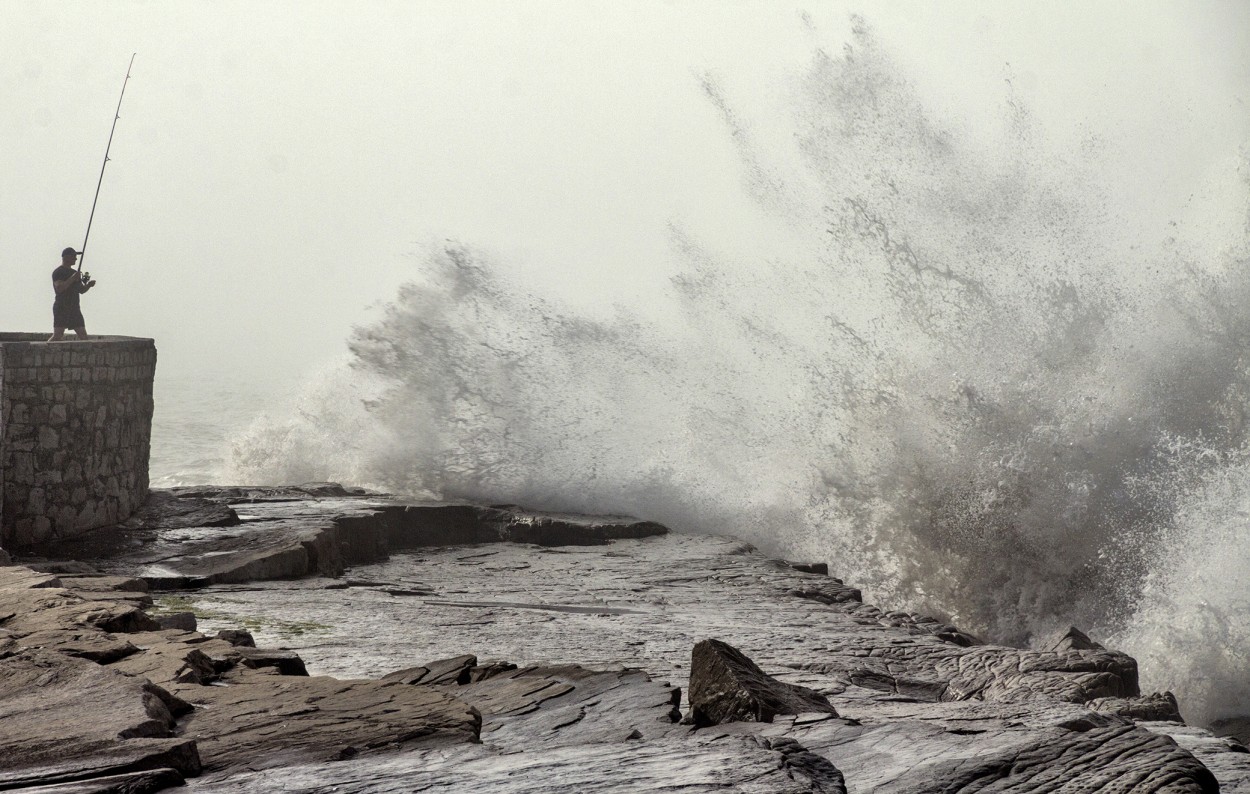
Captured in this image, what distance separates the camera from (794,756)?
265cm

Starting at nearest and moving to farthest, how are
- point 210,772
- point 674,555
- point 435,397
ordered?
point 210,772
point 674,555
point 435,397

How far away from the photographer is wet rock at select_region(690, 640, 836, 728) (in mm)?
3381

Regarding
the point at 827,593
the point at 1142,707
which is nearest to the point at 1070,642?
the point at 1142,707

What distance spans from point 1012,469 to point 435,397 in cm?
611

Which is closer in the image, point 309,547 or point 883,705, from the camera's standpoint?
point 883,705

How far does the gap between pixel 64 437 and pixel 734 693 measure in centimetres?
686

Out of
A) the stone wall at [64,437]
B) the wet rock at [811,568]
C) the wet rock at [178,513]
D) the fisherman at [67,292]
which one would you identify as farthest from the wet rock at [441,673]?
the fisherman at [67,292]

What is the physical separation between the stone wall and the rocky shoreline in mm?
377

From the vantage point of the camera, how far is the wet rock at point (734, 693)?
133 inches

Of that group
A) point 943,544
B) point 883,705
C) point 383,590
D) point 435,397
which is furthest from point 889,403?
point 883,705

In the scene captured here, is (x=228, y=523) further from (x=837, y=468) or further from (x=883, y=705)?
(x=883, y=705)

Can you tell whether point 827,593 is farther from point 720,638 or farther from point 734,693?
point 734,693

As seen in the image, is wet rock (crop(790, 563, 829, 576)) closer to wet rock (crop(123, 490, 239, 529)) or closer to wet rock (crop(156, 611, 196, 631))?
wet rock (crop(123, 490, 239, 529))

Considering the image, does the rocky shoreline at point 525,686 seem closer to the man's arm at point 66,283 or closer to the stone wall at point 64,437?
the stone wall at point 64,437
